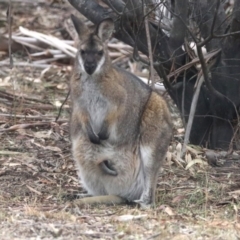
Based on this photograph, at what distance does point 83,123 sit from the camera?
6133 mm

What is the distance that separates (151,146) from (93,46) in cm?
88

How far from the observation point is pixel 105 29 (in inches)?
237

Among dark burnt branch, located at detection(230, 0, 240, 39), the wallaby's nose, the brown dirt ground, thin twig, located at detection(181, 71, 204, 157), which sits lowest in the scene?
the brown dirt ground

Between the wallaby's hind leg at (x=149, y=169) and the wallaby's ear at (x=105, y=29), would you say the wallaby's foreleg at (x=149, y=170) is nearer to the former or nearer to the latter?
the wallaby's hind leg at (x=149, y=169)

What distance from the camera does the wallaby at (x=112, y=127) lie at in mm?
6020

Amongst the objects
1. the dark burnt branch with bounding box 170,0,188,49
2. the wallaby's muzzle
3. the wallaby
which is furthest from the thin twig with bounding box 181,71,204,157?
the wallaby's muzzle

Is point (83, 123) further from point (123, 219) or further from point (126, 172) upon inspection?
point (123, 219)

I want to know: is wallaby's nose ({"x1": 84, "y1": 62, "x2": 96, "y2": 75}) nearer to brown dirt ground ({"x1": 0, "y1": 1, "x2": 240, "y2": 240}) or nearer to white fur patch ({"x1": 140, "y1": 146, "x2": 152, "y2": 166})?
white fur patch ({"x1": 140, "y1": 146, "x2": 152, "y2": 166})

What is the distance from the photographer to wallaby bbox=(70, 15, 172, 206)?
6020 mm

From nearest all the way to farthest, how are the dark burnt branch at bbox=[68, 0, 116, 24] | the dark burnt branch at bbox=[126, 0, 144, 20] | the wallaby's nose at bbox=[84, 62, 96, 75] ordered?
the wallaby's nose at bbox=[84, 62, 96, 75] → the dark burnt branch at bbox=[126, 0, 144, 20] → the dark burnt branch at bbox=[68, 0, 116, 24]

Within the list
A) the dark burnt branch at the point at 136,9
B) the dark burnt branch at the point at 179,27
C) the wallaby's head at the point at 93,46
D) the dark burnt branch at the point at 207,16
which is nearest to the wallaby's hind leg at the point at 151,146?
the wallaby's head at the point at 93,46

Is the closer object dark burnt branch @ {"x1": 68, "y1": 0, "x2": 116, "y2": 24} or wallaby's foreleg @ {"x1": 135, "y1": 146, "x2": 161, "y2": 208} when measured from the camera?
wallaby's foreleg @ {"x1": 135, "y1": 146, "x2": 161, "y2": 208}

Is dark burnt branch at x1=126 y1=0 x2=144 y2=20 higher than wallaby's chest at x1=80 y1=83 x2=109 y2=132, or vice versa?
dark burnt branch at x1=126 y1=0 x2=144 y2=20

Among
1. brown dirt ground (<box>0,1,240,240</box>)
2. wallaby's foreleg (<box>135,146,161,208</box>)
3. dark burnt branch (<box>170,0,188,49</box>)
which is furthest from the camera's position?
dark burnt branch (<box>170,0,188,49</box>)
